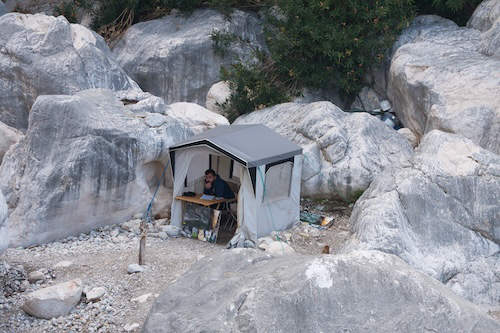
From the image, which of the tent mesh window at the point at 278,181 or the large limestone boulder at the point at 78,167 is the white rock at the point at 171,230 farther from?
the tent mesh window at the point at 278,181

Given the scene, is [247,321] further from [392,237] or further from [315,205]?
[315,205]

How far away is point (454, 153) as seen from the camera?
9.08 m

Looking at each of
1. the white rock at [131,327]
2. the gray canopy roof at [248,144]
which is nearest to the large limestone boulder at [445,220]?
the gray canopy roof at [248,144]

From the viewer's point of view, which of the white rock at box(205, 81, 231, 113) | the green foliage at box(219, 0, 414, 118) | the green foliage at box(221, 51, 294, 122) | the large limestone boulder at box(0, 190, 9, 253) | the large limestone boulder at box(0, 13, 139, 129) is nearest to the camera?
the large limestone boulder at box(0, 190, 9, 253)

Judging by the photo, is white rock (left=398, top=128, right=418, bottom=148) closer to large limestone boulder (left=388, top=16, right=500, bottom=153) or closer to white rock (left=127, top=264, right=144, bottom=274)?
large limestone boulder (left=388, top=16, right=500, bottom=153)

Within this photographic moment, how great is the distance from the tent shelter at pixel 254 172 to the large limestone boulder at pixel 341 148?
A: 0.79 m

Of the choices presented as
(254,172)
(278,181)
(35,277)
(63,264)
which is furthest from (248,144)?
(35,277)

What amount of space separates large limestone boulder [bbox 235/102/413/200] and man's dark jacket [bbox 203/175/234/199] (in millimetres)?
1540

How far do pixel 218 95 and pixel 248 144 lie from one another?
15.4ft

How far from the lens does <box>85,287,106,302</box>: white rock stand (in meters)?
7.44

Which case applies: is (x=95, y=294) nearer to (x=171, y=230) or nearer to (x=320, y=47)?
(x=171, y=230)

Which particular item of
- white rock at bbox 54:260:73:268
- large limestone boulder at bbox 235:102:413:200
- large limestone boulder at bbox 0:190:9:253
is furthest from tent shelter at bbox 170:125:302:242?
large limestone boulder at bbox 0:190:9:253

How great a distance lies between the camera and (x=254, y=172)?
9367 millimetres

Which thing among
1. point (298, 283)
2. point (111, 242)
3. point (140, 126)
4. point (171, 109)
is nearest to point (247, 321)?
point (298, 283)
